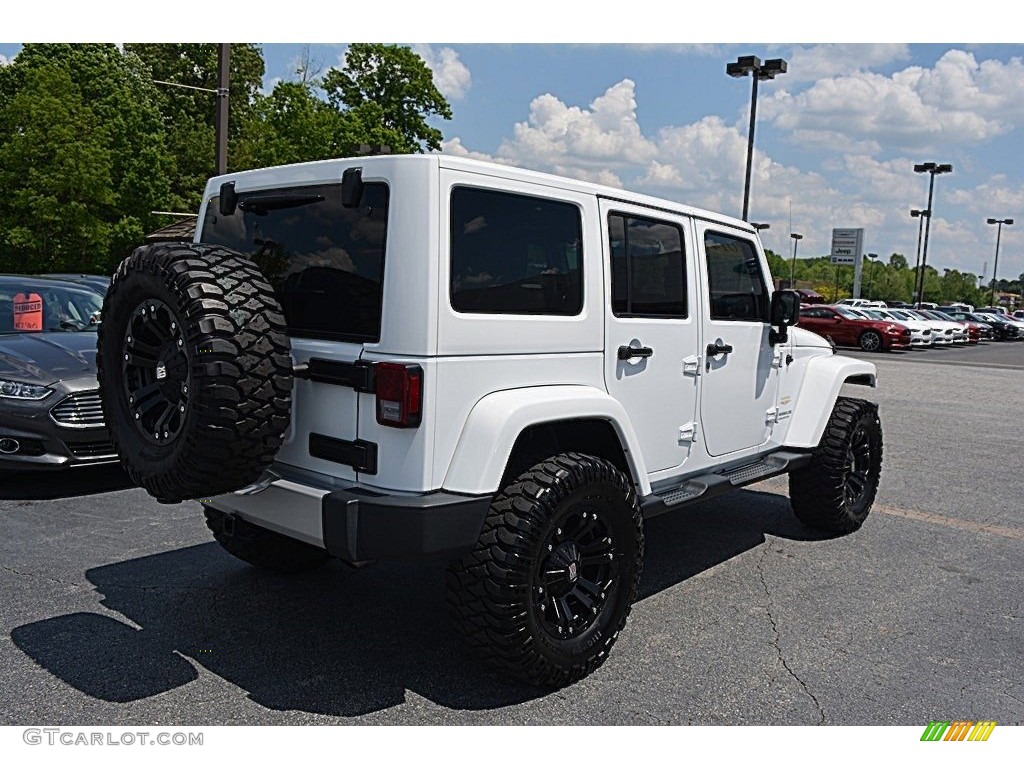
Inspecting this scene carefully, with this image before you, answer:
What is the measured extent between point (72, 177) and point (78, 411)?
19.9 meters

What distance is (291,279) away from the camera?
3.66 metres

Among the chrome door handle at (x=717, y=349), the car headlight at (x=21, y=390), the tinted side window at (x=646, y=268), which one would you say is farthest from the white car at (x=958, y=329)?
the car headlight at (x=21, y=390)

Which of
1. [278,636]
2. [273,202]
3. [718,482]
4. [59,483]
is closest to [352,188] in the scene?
[273,202]

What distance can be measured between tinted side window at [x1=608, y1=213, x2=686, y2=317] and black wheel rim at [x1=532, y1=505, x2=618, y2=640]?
1000 mm

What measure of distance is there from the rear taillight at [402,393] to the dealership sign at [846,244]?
66.6m

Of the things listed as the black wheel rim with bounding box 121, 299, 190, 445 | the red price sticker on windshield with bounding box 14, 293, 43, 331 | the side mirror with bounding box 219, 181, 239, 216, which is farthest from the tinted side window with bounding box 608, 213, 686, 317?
the red price sticker on windshield with bounding box 14, 293, 43, 331

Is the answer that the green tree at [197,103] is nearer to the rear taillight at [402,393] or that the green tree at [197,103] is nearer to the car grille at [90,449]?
the car grille at [90,449]

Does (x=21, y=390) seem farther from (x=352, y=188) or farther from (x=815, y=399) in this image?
(x=815, y=399)

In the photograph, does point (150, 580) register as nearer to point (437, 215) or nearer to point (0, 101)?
point (437, 215)

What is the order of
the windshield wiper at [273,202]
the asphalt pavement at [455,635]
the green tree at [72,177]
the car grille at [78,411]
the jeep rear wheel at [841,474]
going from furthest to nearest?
1. the green tree at [72,177]
2. the car grille at [78,411]
3. the jeep rear wheel at [841,474]
4. the windshield wiper at [273,202]
5. the asphalt pavement at [455,635]

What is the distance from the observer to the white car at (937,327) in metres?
31.9

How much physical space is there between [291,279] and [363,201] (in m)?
0.54
